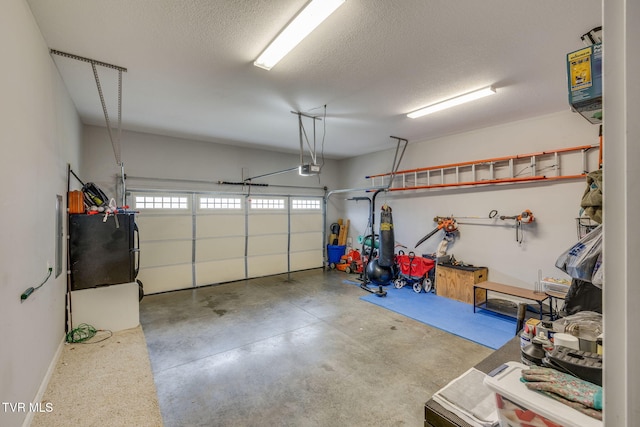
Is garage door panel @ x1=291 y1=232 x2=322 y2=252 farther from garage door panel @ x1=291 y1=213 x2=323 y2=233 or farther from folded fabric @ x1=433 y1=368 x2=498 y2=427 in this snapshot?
folded fabric @ x1=433 y1=368 x2=498 y2=427

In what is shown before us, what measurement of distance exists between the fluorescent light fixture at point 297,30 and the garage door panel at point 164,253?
4.52 meters

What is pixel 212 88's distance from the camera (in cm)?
356

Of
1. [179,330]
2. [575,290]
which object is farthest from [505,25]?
[179,330]

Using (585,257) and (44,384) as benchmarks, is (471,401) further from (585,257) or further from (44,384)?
(44,384)

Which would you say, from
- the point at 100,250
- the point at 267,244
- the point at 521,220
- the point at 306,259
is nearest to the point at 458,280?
the point at 521,220

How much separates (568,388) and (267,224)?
22.4 ft

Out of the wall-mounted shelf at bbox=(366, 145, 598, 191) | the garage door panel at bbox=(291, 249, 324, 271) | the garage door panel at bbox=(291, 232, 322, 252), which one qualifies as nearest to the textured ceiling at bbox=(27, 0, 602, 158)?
the wall-mounted shelf at bbox=(366, 145, 598, 191)

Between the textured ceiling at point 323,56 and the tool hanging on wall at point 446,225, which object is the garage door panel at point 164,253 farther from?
the tool hanging on wall at point 446,225

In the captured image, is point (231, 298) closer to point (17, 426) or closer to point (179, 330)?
point (179, 330)

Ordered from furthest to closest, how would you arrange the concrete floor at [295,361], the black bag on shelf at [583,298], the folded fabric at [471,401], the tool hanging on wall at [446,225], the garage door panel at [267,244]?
the garage door panel at [267,244] → the tool hanging on wall at [446,225] → the concrete floor at [295,361] → the black bag on shelf at [583,298] → the folded fabric at [471,401]

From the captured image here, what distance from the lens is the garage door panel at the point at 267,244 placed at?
709 centimetres

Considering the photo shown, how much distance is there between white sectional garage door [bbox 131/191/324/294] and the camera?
582cm

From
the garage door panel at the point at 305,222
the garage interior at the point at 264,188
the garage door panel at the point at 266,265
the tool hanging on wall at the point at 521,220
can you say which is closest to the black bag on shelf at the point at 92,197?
the garage interior at the point at 264,188

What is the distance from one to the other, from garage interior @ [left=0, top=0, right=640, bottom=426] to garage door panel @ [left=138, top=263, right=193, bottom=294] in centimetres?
4
